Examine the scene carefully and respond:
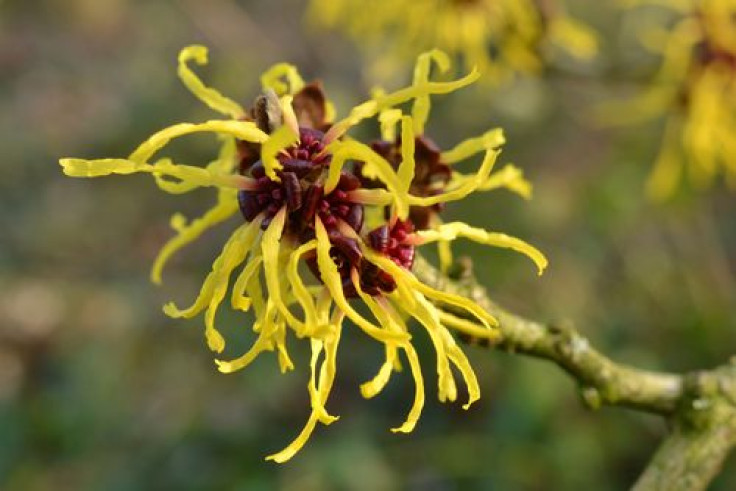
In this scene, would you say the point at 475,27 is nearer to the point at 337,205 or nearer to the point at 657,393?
the point at 657,393

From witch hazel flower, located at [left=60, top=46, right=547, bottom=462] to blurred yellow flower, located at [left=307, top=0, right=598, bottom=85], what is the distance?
1040mm

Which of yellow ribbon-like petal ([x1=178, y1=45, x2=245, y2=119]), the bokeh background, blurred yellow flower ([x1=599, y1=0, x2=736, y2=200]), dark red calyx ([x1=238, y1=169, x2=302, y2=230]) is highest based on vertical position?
yellow ribbon-like petal ([x1=178, y1=45, x2=245, y2=119])

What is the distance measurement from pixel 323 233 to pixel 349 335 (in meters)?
1.93

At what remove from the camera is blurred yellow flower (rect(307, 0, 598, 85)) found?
6.58 feet

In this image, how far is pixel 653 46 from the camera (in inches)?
82.4

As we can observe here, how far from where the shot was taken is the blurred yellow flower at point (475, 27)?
2006mm

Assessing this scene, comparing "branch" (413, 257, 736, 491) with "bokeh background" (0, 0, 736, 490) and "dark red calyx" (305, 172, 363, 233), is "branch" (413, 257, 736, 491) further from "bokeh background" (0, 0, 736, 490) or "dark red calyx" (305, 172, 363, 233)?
"bokeh background" (0, 0, 736, 490)

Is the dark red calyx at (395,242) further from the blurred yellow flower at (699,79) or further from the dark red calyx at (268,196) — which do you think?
the blurred yellow flower at (699,79)

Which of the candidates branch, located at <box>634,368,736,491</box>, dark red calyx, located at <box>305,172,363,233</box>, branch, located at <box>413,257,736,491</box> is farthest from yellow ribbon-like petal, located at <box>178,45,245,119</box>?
branch, located at <box>634,368,736,491</box>

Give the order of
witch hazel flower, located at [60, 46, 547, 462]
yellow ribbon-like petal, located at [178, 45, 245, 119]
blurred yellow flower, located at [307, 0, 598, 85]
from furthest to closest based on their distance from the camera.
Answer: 1. blurred yellow flower, located at [307, 0, 598, 85]
2. yellow ribbon-like petal, located at [178, 45, 245, 119]
3. witch hazel flower, located at [60, 46, 547, 462]

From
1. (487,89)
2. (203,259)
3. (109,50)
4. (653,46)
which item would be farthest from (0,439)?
(109,50)

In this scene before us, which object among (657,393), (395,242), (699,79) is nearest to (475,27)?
(699,79)

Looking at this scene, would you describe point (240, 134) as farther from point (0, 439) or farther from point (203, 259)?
point (203, 259)

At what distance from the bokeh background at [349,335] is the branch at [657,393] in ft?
3.52
